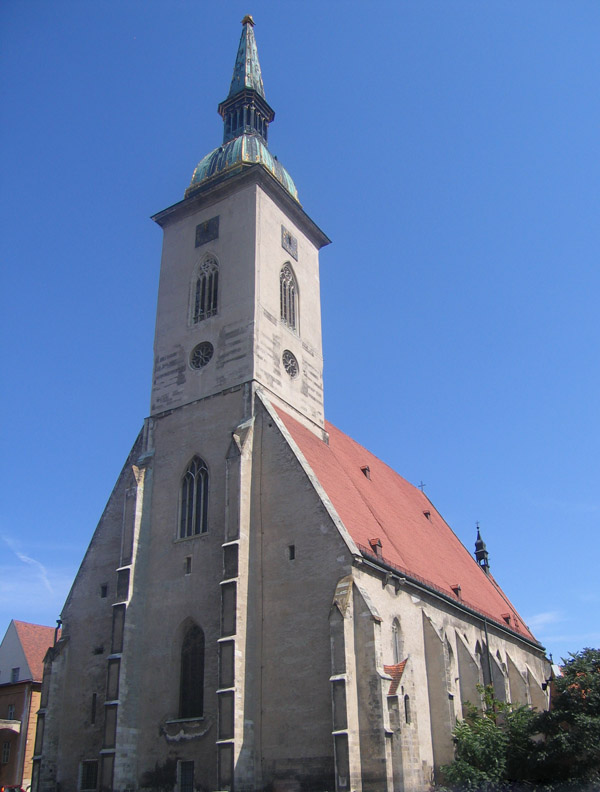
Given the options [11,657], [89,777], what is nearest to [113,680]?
[89,777]

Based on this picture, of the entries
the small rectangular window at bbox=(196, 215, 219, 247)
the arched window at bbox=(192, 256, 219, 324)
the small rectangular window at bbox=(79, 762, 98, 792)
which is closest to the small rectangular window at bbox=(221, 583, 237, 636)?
the small rectangular window at bbox=(79, 762, 98, 792)

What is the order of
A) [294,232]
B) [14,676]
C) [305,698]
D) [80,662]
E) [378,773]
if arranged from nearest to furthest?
[378,773], [305,698], [80,662], [294,232], [14,676]

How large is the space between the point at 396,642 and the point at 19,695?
23.1 metres

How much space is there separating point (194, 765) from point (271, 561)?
237 inches

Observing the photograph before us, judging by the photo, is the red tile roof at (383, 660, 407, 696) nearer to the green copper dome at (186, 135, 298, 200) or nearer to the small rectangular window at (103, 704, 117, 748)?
the small rectangular window at (103, 704, 117, 748)

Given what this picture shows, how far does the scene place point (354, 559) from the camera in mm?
21250

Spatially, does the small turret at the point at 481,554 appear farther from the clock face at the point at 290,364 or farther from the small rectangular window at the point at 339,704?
the small rectangular window at the point at 339,704

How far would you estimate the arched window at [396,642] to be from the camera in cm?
2331

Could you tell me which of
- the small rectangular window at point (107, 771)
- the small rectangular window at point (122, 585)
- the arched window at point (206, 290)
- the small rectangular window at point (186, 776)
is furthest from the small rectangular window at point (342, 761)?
the arched window at point (206, 290)

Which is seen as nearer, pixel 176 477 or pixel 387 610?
pixel 387 610

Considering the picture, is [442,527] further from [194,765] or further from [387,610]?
[194,765]

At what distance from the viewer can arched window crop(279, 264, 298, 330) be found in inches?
1185

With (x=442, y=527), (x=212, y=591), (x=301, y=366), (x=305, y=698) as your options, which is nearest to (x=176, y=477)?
(x=212, y=591)

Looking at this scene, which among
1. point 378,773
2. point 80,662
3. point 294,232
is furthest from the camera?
point 294,232
